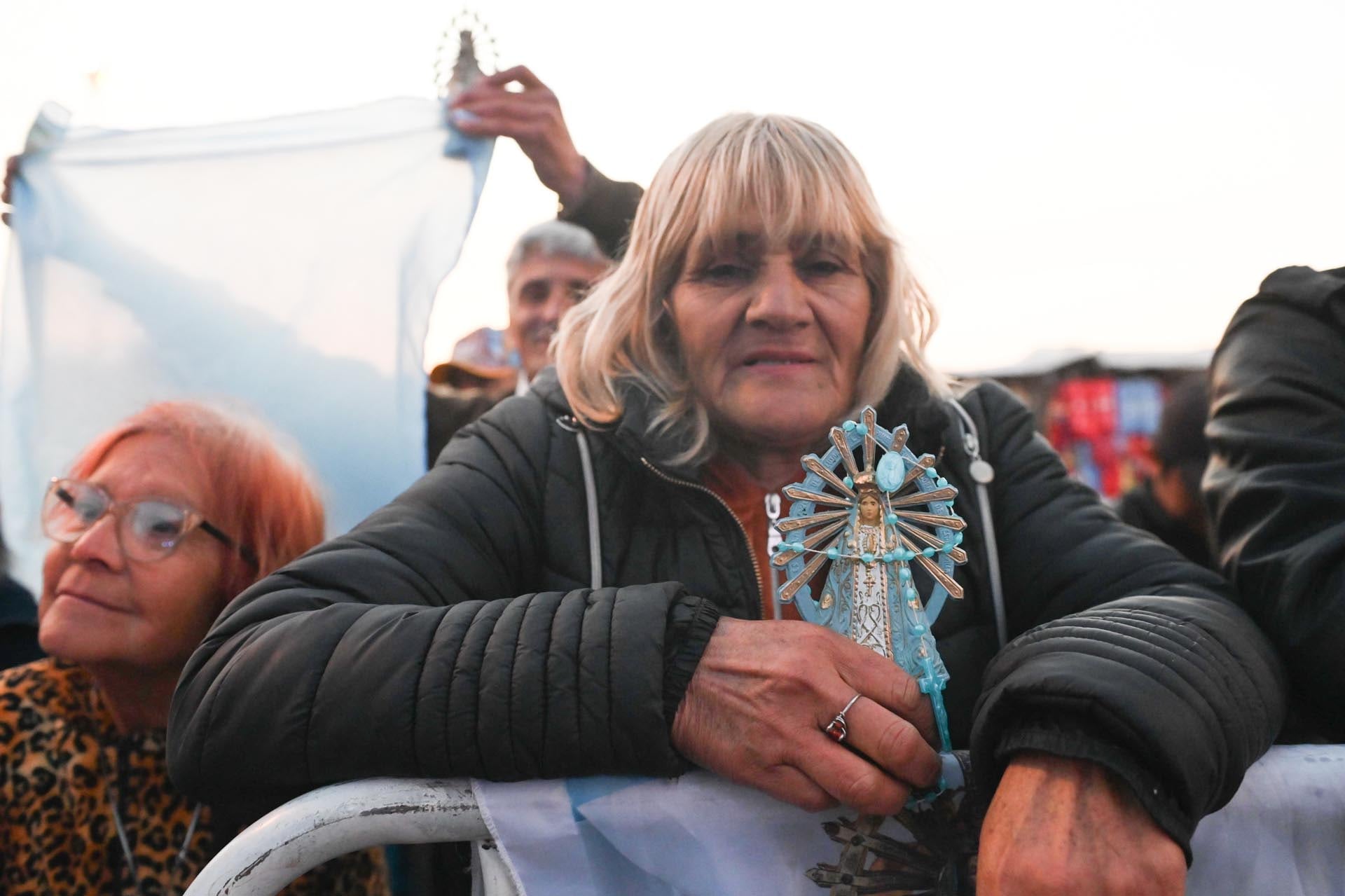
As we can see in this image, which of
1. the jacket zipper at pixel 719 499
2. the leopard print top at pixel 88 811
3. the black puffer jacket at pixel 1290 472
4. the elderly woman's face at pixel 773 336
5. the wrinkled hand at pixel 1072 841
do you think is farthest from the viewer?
the leopard print top at pixel 88 811

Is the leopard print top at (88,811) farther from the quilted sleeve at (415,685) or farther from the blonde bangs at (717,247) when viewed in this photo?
the blonde bangs at (717,247)

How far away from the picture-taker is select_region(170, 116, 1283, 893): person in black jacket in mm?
1010

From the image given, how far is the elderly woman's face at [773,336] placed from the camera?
168cm

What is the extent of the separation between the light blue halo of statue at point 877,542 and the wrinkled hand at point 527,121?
5.05ft

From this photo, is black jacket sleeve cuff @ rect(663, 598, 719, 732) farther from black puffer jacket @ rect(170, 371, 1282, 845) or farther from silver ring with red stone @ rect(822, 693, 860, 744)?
silver ring with red stone @ rect(822, 693, 860, 744)

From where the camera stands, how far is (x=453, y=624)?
3.93ft

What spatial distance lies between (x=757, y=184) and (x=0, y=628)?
6.30 feet

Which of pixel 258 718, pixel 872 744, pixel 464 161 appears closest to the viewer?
pixel 872 744

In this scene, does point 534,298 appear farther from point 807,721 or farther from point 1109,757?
point 1109,757

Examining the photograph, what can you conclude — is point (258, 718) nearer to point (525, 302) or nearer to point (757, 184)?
point (757, 184)

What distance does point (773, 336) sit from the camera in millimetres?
1682

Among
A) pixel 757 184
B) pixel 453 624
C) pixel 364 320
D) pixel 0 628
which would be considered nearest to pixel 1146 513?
pixel 757 184

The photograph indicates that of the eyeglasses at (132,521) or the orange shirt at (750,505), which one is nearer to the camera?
the orange shirt at (750,505)

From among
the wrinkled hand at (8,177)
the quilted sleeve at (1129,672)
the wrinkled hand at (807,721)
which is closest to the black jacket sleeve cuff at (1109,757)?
the quilted sleeve at (1129,672)
